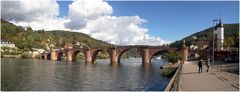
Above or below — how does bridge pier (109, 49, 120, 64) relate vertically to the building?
below

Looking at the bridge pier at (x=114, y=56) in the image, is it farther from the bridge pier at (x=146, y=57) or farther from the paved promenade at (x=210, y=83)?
the paved promenade at (x=210, y=83)

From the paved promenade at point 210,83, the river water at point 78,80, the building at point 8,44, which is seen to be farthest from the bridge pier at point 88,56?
the paved promenade at point 210,83

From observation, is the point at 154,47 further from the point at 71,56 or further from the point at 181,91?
the point at 181,91

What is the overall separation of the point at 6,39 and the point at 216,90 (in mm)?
176272

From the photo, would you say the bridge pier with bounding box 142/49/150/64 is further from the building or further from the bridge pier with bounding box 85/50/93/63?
the building

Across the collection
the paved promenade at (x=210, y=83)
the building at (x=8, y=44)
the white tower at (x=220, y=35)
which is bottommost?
the paved promenade at (x=210, y=83)

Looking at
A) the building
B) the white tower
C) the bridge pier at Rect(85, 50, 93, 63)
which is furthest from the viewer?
the building

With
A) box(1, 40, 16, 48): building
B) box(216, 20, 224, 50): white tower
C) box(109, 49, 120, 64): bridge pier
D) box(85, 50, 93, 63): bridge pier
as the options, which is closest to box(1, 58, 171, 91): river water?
box(216, 20, 224, 50): white tower

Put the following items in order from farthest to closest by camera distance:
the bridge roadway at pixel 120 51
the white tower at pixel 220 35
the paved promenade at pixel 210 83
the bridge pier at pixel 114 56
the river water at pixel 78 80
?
the bridge pier at pixel 114 56, the bridge roadway at pixel 120 51, the white tower at pixel 220 35, the river water at pixel 78 80, the paved promenade at pixel 210 83

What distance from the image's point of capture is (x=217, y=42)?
11706cm

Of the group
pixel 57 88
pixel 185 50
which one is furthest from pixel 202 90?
pixel 185 50

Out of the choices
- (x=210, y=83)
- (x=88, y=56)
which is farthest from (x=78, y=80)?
(x=88, y=56)

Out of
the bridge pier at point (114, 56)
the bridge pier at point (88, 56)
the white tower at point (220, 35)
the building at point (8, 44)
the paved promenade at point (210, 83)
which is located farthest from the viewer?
the building at point (8, 44)

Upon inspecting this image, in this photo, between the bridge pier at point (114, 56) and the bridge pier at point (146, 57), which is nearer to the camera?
the bridge pier at point (146, 57)
